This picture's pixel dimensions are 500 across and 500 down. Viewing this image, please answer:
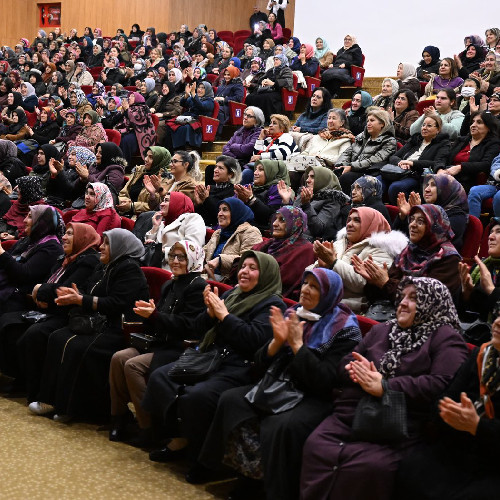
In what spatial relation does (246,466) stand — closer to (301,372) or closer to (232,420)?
(232,420)

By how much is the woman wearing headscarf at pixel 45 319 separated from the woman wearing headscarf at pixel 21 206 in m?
1.67

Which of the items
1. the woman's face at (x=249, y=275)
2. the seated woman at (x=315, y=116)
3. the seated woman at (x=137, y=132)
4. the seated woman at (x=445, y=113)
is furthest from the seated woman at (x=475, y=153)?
the seated woman at (x=137, y=132)

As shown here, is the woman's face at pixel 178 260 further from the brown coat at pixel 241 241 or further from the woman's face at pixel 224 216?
the woman's face at pixel 224 216

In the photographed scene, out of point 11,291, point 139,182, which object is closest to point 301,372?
point 11,291

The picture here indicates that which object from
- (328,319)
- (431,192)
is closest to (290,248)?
(431,192)

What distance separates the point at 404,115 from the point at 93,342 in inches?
140

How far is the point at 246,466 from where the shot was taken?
2.75 meters

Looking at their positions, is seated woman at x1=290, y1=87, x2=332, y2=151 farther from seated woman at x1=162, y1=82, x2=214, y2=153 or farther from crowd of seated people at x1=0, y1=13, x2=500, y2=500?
seated woman at x1=162, y1=82, x2=214, y2=153

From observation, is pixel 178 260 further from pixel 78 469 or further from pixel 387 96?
pixel 387 96

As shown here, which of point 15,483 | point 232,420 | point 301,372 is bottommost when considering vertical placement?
point 15,483

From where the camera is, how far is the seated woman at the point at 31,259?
161 inches

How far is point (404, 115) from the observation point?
6008mm

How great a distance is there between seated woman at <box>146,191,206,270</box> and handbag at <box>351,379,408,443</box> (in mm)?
2210

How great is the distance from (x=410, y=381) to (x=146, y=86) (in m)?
7.95
